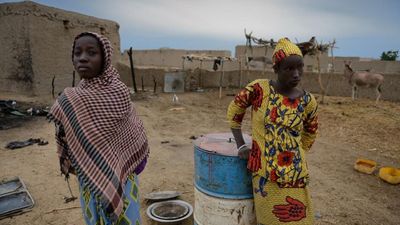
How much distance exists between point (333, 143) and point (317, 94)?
24.4 feet

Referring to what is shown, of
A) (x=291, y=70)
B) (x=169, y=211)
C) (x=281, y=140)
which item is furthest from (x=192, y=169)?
(x=291, y=70)

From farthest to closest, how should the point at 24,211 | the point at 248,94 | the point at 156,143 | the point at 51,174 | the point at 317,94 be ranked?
the point at 317,94
the point at 156,143
the point at 51,174
the point at 24,211
the point at 248,94

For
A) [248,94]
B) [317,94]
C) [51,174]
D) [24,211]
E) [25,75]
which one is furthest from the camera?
[317,94]

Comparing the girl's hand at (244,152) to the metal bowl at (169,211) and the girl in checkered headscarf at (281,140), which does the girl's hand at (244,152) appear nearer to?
the girl in checkered headscarf at (281,140)

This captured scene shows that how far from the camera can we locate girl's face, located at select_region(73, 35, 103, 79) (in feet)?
4.96

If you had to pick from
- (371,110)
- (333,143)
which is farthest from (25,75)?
(371,110)

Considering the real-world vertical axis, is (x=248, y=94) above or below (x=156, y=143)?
above

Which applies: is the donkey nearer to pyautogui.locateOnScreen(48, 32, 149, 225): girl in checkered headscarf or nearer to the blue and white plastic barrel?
the blue and white plastic barrel

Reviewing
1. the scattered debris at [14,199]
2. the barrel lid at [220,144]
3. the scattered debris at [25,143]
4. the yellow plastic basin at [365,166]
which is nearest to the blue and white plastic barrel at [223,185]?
the barrel lid at [220,144]

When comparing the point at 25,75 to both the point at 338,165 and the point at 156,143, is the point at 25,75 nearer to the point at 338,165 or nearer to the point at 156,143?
the point at 156,143

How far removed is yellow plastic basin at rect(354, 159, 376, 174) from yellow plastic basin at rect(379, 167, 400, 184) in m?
0.18

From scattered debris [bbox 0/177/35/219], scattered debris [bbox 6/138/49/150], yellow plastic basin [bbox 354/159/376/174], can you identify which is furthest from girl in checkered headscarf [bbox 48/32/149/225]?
scattered debris [bbox 6/138/49/150]

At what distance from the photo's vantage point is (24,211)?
309cm

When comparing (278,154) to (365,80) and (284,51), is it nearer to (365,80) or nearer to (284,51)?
(284,51)
